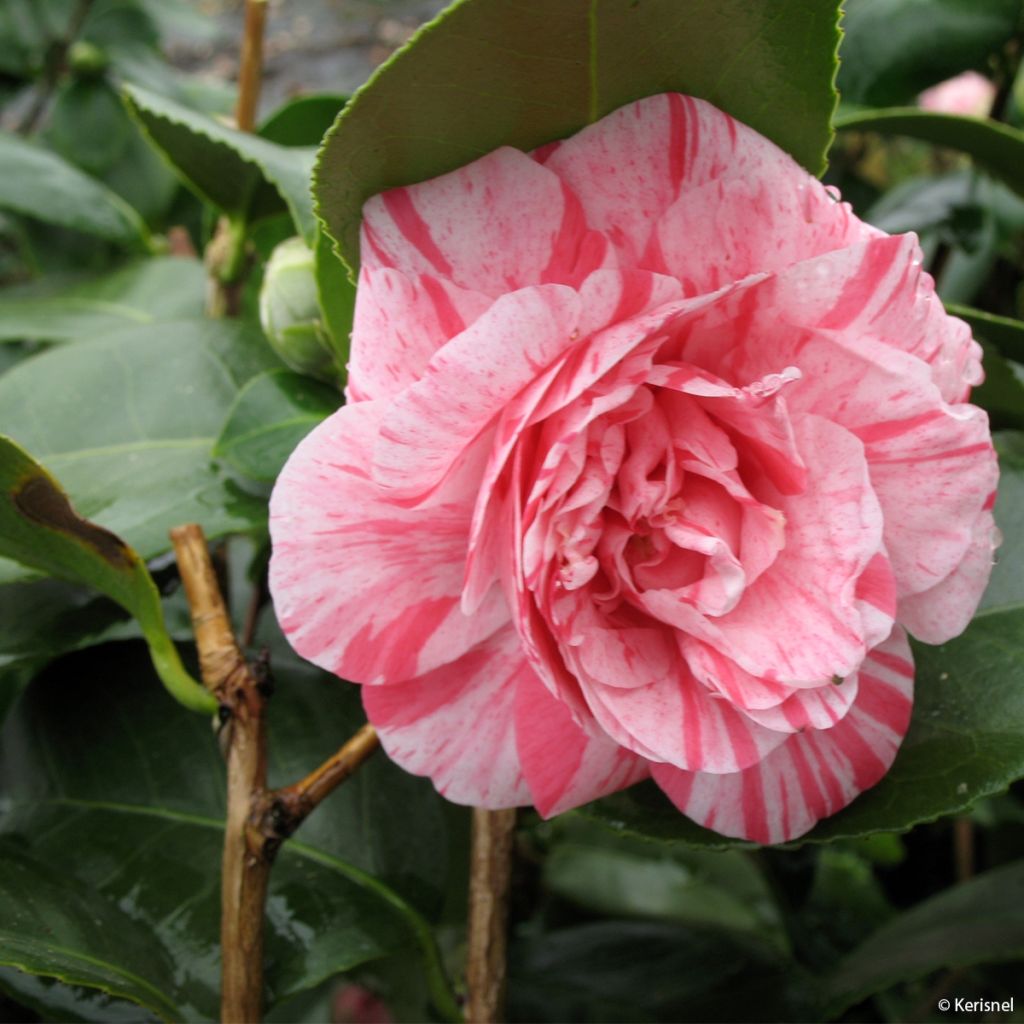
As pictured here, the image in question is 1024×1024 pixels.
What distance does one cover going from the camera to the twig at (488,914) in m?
0.65

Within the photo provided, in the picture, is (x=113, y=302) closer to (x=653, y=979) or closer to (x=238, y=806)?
(x=238, y=806)

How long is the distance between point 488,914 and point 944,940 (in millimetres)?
515

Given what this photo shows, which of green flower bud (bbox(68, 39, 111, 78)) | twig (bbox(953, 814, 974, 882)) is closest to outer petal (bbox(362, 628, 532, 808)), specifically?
twig (bbox(953, 814, 974, 882))

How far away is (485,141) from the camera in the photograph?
A: 48 centimetres

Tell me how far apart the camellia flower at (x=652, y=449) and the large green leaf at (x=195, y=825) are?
9.9 inches

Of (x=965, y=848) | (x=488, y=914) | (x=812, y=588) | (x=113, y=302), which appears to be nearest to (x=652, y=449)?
(x=812, y=588)

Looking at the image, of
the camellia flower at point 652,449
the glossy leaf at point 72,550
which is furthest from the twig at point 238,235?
the camellia flower at point 652,449

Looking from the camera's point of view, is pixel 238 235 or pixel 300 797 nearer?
pixel 300 797

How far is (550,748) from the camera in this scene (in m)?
0.51

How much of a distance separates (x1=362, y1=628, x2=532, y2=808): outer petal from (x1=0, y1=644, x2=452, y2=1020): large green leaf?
0.67 ft

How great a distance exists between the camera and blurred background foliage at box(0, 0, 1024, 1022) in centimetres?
61

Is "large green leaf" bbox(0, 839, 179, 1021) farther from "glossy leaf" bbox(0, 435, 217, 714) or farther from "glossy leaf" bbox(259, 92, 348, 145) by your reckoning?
"glossy leaf" bbox(259, 92, 348, 145)

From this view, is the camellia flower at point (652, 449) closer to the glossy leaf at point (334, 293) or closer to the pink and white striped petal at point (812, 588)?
the pink and white striped petal at point (812, 588)

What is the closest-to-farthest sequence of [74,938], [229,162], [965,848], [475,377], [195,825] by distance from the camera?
[475,377]
[74,938]
[195,825]
[229,162]
[965,848]
